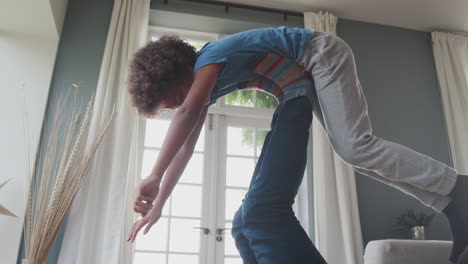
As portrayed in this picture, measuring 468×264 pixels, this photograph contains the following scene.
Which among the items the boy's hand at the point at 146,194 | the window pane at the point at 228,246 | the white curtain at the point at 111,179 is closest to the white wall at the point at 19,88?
the white curtain at the point at 111,179

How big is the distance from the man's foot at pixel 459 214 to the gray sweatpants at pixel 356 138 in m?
0.02

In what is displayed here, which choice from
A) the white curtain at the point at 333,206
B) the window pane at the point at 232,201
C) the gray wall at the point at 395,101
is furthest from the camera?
the gray wall at the point at 395,101

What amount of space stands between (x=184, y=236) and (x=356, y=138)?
2104mm

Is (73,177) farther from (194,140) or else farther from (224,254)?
(194,140)

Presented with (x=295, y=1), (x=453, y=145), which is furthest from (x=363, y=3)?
(x=453, y=145)

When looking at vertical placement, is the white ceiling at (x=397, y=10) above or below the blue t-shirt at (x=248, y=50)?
above

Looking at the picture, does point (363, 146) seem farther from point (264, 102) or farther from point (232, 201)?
point (264, 102)

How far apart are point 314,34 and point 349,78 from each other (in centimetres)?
20

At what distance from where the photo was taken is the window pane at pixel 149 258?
3.04 m

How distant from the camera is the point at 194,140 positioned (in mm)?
1593

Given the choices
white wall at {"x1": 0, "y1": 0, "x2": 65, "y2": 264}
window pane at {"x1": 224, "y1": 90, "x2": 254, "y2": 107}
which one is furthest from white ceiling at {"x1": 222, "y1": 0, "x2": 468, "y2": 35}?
white wall at {"x1": 0, "y1": 0, "x2": 65, "y2": 264}

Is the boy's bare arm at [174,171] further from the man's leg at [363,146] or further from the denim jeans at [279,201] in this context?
the man's leg at [363,146]

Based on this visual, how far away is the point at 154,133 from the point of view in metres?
3.35

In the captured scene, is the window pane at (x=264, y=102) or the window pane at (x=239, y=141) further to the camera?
the window pane at (x=264, y=102)
